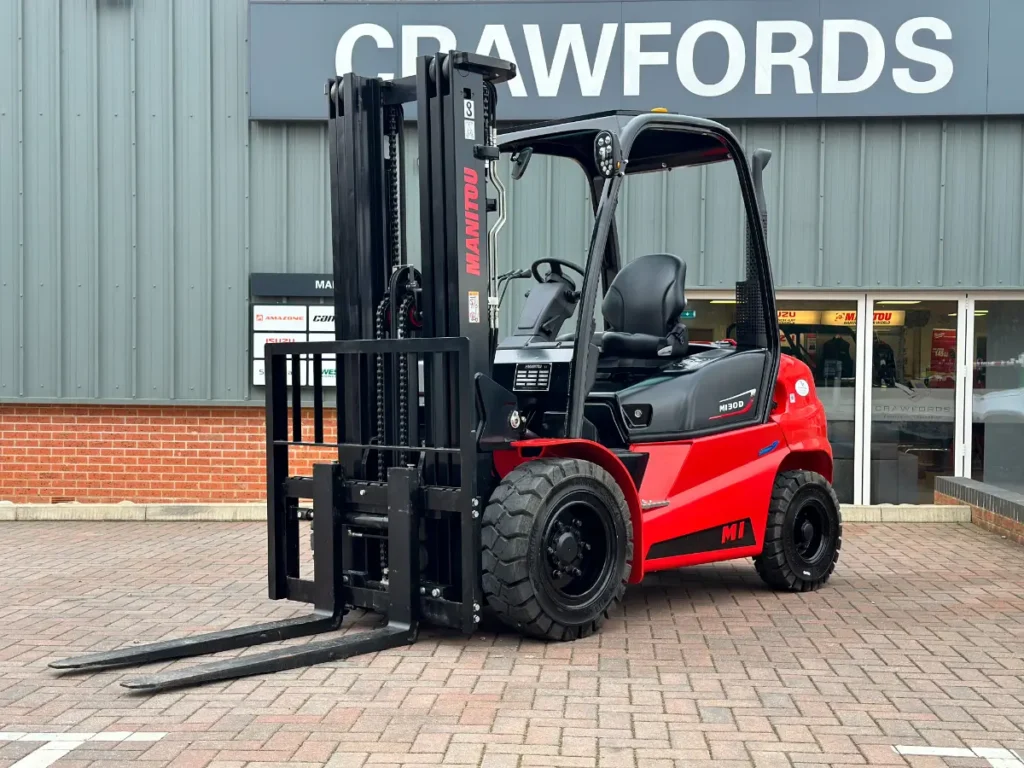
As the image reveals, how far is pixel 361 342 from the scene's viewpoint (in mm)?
6172

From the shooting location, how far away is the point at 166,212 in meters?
12.1

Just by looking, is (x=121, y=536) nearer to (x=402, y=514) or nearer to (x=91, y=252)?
(x=91, y=252)

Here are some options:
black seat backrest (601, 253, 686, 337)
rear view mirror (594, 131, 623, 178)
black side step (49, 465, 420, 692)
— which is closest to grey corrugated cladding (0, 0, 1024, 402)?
black seat backrest (601, 253, 686, 337)

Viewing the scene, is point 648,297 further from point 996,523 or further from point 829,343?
point 829,343

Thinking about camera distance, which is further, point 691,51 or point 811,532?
point 691,51

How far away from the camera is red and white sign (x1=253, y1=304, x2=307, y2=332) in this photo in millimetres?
12008

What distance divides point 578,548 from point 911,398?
732 centimetres

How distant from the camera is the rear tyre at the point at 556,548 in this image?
227 inches

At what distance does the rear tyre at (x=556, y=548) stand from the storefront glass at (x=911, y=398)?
22.3ft

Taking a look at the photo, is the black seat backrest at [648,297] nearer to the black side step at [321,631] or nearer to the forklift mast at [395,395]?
the forklift mast at [395,395]

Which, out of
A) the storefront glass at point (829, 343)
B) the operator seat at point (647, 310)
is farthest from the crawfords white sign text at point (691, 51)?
the operator seat at point (647, 310)

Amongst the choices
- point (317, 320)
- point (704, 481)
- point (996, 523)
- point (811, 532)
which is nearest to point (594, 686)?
point (704, 481)

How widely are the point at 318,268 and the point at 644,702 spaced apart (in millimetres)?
8063

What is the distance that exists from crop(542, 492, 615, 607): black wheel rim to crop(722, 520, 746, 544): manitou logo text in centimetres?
118
